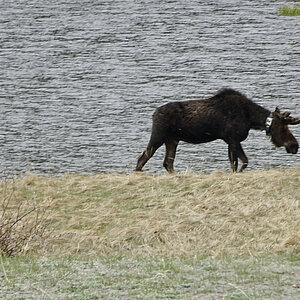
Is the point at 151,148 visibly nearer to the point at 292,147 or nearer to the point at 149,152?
the point at 149,152

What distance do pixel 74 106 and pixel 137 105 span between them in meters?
1.75

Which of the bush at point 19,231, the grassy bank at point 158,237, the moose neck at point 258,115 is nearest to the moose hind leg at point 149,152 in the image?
the moose neck at point 258,115

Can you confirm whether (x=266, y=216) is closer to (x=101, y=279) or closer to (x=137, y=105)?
(x=101, y=279)

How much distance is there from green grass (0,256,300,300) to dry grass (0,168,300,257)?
1129 mm

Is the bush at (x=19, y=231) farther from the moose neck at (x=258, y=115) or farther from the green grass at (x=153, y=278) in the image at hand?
the moose neck at (x=258, y=115)

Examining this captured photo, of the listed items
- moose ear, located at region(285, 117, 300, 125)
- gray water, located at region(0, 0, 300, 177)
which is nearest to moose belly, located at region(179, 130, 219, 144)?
moose ear, located at region(285, 117, 300, 125)

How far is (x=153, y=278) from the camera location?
8.47m

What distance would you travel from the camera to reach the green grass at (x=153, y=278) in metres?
7.93

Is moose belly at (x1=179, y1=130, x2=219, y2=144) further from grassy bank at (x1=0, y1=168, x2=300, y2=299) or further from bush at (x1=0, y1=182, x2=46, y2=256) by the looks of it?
bush at (x1=0, y1=182, x2=46, y2=256)

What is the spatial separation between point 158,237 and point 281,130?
6168 millimetres

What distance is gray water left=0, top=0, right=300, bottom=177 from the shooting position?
69.5 feet

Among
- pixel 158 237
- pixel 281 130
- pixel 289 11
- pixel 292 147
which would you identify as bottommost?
pixel 289 11

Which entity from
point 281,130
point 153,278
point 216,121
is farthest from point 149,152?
point 153,278

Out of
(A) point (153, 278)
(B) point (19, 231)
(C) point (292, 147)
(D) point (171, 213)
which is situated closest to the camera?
(A) point (153, 278)
